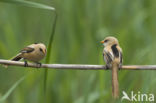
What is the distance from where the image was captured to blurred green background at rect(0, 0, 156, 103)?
5117mm

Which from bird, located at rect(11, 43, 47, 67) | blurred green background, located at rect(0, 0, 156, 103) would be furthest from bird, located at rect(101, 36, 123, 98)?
bird, located at rect(11, 43, 47, 67)

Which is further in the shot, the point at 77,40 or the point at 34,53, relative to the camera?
the point at 77,40

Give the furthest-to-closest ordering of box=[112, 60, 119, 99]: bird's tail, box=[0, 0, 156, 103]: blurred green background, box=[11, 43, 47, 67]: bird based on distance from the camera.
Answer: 1. box=[0, 0, 156, 103]: blurred green background
2. box=[11, 43, 47, 67]: bird
3. box=[112, 60, 119, 99]: bird's tail

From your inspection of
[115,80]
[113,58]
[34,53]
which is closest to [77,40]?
[113,58]

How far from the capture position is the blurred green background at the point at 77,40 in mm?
5117

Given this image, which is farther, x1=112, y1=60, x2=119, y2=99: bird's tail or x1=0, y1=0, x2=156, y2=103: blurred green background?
x1=0, y1=0, x2=156, y2=103: blurred green background

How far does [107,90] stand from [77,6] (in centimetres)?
136

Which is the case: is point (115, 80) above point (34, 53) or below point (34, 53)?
below

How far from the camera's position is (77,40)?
5.69 meters

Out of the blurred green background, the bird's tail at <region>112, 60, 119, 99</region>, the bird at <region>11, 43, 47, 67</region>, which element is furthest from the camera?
the blurred green background

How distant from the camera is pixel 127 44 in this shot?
5.61 meters

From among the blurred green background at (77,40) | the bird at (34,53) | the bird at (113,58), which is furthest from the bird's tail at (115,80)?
the bird at (34,53)

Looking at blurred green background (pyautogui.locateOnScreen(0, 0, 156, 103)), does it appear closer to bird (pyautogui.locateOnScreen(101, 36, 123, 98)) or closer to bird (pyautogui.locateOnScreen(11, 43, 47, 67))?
bird (pyautogui.locateOnScreen(101, 36, 123, 98))

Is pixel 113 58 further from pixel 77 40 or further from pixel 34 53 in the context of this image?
pixel 77 40
